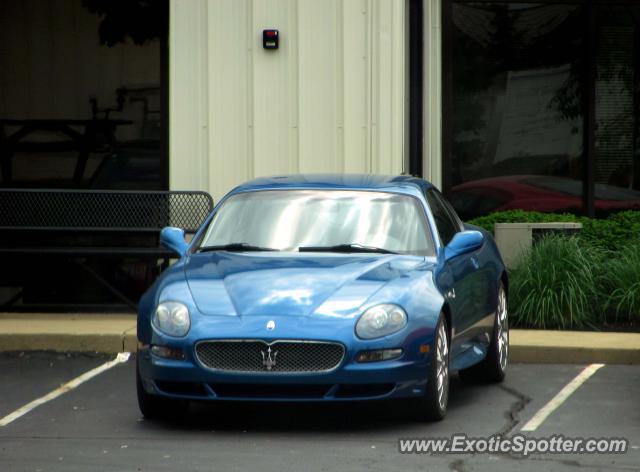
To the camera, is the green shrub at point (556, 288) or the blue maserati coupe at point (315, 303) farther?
the green shrub at point (556, 288)

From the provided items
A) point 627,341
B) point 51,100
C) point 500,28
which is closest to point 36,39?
point 51,100

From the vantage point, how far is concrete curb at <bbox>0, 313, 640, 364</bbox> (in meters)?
11.6

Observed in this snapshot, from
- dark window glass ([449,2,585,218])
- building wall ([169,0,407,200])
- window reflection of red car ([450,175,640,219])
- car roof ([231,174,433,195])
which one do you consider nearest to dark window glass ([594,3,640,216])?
window reflection of red car ([450,175,640,219])

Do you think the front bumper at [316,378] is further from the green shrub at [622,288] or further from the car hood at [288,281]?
the green shrub at [622,288]

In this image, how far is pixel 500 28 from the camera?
1605cm

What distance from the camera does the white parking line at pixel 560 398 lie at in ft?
29.7

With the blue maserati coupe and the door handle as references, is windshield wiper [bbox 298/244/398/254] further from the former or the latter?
→ the door handle

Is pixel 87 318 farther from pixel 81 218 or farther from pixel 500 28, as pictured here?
pixel 500 28

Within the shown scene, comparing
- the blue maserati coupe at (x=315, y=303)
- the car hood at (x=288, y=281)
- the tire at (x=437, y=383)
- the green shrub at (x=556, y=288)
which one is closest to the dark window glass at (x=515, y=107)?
the green shrub at (x=556, y=288)

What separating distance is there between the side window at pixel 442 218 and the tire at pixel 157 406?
2189 mm

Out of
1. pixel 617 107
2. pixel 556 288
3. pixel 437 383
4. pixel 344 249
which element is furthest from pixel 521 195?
pixel 437 383

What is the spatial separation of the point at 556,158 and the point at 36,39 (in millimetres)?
5870

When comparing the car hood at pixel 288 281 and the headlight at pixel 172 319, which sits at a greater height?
the car hood at pixel 288 281

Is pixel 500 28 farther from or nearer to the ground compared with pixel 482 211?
farther from the ground
